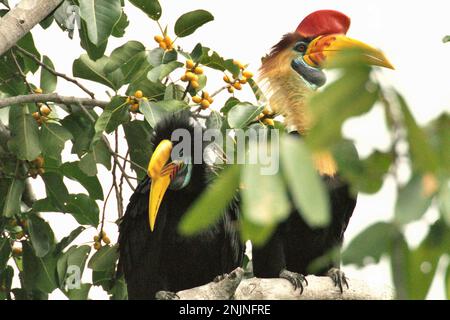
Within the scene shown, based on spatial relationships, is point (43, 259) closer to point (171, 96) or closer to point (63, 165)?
point (63, 165)

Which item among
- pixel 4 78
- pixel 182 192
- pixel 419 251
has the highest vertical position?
pixel 4 78

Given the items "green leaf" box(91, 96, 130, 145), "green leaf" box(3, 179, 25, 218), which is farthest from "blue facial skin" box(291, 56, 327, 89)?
"green leaf" box(3, 179, 25, 218)

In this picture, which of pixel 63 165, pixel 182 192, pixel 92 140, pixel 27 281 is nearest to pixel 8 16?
pixel 92 140

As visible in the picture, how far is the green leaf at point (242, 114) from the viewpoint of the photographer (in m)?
2.81

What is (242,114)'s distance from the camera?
9.32 ft

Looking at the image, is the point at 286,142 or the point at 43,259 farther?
the point at 43,259

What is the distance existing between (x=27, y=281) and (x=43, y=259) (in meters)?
0.11

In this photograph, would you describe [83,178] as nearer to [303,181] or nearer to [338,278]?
[338,278]

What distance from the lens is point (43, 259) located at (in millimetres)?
3453

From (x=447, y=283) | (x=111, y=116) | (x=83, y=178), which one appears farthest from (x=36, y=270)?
(x=447, y=283)

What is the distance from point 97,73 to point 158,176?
1.45 ft

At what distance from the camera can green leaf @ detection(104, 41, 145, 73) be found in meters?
3.10

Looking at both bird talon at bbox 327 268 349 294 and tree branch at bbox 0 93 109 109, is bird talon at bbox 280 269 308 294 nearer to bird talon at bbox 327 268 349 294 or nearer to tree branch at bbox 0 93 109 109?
bird talon at bbox 327 268 349 294
